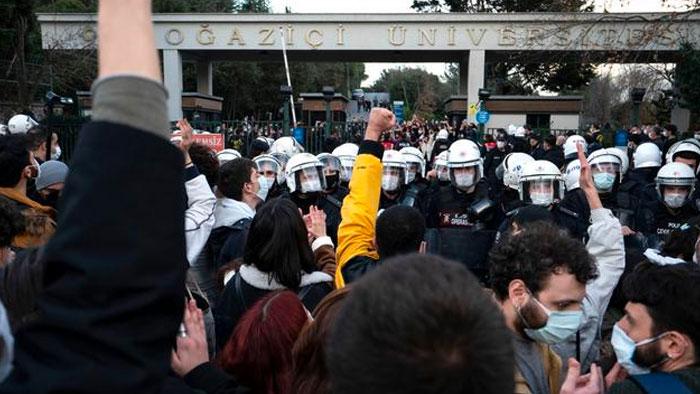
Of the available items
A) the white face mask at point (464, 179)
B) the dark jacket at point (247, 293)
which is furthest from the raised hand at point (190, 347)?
the white face mask at point (464, 179)

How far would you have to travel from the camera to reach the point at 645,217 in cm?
751

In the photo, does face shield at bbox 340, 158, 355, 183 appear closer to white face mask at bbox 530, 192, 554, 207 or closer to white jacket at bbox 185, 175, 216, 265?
white face mask at bbox 530, 192, 554, 207

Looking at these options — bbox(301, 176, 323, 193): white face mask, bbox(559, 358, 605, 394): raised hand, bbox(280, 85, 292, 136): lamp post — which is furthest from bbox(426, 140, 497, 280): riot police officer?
bbox(280, 85, 292, 136): lamp post

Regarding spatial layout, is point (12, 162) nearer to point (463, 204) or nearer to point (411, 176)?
point (463, 204)

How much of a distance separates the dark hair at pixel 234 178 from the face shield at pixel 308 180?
1.44 meters

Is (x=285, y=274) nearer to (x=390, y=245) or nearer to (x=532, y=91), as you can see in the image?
(x=390, y=245)

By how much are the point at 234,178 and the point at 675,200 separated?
5144mm

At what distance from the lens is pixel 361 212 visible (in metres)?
3.59

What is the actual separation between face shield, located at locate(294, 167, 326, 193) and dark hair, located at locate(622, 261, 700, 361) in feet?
15.4

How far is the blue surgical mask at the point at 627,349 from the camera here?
102 inches

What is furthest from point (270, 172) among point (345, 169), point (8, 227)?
point (8, 227)

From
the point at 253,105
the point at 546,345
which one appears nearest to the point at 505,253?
the point at 546,345

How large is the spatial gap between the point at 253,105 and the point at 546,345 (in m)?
52.0

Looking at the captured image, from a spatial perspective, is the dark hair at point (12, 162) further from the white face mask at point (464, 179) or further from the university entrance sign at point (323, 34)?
the university entrance sign at point (323, 34)
